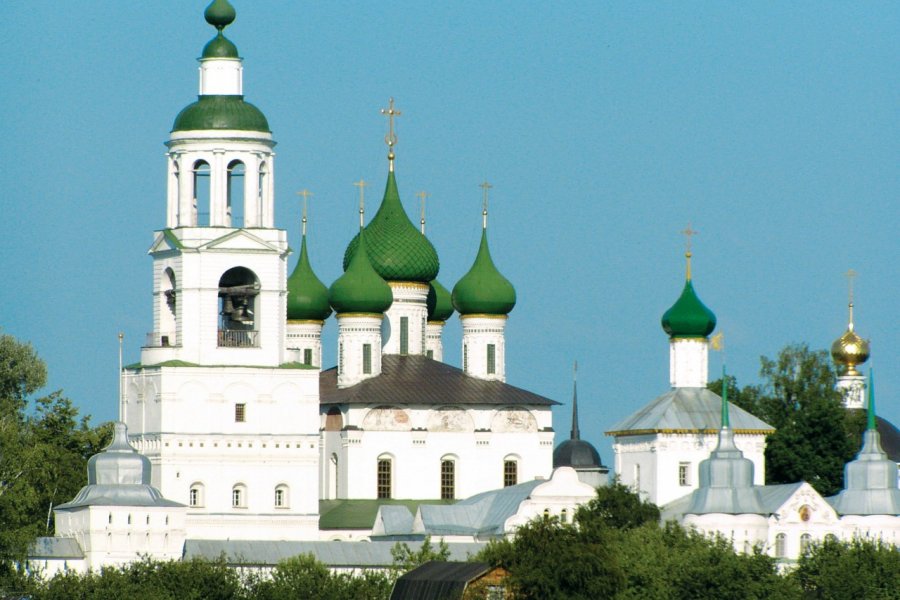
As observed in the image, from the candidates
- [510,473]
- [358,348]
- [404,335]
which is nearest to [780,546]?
[510,473]

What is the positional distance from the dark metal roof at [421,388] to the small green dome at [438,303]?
2.26 m

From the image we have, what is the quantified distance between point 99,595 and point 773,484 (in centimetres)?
1820

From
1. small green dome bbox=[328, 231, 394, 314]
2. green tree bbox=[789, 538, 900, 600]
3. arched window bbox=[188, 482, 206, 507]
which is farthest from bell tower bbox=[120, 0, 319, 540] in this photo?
green tree bbox=[789, 538, 900, 600]

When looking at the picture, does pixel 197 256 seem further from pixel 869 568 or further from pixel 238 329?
pixel 869 568

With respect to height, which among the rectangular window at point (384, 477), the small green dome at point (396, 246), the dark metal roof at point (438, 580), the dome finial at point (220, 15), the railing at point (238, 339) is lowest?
the dark metal roof at point (438, 580)

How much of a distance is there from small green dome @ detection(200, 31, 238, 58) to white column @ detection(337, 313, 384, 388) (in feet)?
22.4

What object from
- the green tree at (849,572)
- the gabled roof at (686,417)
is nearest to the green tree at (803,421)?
the gabled roof at (686,417)

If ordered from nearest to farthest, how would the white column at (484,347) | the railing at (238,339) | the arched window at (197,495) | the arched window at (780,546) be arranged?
the arched window at (197,495) < the arched window at (780,546) < the railing at (238,339) < the white column at (484,347)

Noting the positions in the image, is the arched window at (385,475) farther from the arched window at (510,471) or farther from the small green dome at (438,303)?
the small green dome at (438,303)

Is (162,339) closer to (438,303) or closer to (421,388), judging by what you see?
(421,388)

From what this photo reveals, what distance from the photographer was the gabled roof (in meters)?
60.9

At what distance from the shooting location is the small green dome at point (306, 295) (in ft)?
212

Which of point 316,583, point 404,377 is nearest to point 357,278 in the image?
point 404,377

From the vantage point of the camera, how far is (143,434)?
188ft
